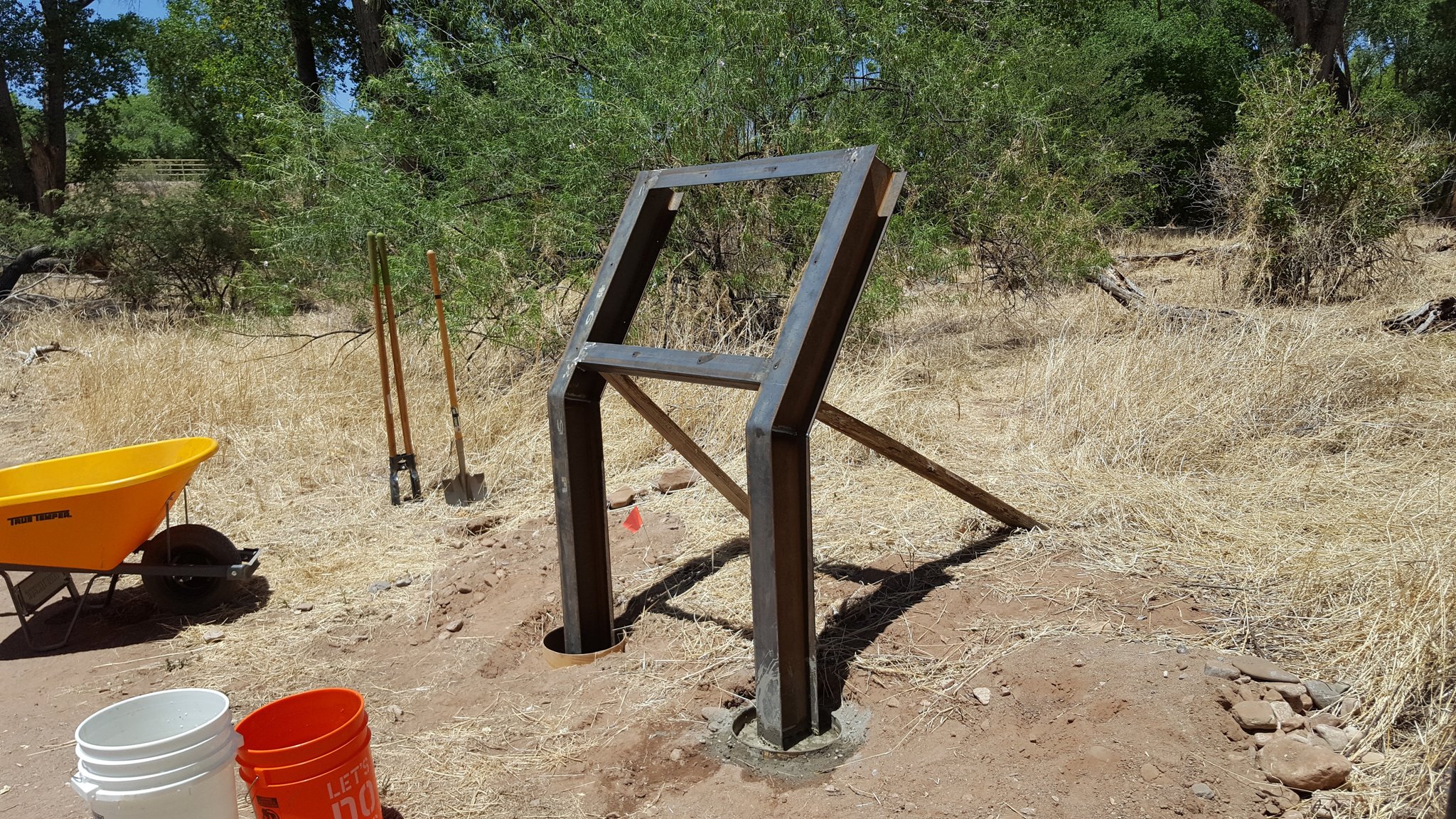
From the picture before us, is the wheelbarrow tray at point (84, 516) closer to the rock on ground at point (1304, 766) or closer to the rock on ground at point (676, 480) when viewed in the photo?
the rock on ground at point (676, 480)

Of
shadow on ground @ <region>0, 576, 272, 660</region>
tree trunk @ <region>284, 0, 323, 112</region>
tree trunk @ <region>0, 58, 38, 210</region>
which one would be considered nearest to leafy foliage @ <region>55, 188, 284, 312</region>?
tree trunk @ <region>284, 0, 323, 112</region>

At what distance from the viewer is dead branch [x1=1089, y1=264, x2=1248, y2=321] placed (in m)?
7.59

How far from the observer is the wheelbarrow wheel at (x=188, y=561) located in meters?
4.88

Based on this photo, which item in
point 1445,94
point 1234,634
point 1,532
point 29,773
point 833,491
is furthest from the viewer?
point 1445,94

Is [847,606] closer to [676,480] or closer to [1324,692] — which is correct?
[1324,692]

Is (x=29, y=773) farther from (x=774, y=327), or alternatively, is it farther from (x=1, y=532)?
(x=774, y=327)

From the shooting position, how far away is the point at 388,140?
936 centimetres

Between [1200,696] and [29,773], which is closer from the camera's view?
[1200,696]

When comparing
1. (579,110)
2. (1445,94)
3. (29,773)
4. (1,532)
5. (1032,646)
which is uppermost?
(1445,94)

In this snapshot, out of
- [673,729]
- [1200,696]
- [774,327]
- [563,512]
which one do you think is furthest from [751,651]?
[774,327]

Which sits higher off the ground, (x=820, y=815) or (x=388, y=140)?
(x=388, y=140)

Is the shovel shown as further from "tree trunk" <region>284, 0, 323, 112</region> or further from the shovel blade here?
"tree trunk" <region>284, 0, 323, 112</region>

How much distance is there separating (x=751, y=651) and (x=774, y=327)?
4775 mm

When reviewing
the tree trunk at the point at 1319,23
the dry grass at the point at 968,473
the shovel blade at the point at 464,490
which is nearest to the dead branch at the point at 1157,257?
the dry grass at the point at 968,473
